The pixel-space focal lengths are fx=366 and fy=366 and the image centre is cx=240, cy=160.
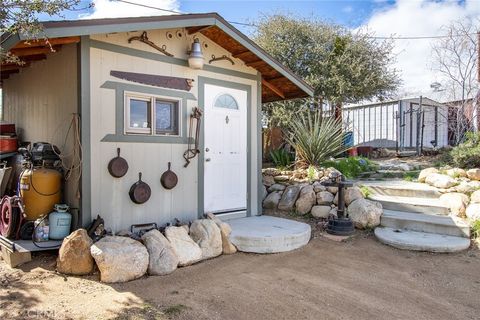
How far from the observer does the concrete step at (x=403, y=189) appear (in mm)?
6012

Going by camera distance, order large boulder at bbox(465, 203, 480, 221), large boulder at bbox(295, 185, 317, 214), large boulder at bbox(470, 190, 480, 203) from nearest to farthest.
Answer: large boulder at bbox(465, 203, 480, 221), large boulder at bbox(470, 190, 480, 203), large boulder at bbox(295, 185, 317, 214)

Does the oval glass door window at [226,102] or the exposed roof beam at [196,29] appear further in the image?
the oval glass door window at [226,102]

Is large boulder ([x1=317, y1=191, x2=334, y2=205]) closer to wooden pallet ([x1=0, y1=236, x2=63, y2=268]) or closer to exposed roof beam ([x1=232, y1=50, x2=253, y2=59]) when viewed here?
exposed roof beam ([x1=232, y1=50, x2=253, y2=59])

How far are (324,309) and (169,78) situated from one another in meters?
3.49

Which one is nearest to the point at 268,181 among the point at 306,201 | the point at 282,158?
the point at 306,201

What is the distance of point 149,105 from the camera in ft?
16.0

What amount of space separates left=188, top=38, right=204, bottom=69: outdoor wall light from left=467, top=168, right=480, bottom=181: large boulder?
4.78 metres

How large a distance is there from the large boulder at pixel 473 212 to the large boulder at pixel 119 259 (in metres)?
4.37

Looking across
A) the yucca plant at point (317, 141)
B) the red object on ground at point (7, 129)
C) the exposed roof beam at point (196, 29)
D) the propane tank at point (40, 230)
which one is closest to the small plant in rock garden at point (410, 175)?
the yucca plant at point (317, 141)

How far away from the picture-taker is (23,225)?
13.8 feet

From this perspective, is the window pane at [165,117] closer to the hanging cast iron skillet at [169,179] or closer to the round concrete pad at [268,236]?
the hanging cast iron skillet at [169,179]

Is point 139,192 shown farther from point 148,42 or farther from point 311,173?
point 311,173

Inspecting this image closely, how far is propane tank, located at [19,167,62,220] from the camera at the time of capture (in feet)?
14.1

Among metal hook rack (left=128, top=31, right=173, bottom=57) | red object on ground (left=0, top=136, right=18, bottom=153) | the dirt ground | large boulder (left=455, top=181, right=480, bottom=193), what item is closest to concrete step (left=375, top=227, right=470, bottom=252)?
the dirt ground
